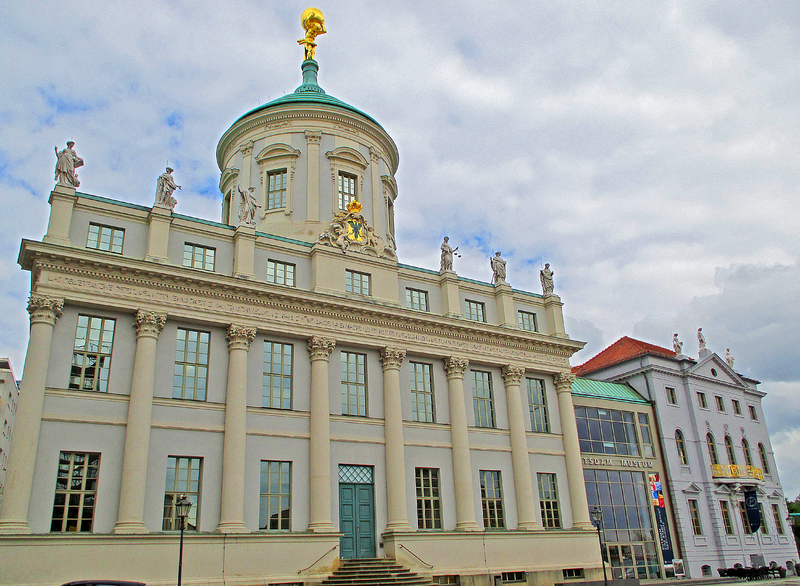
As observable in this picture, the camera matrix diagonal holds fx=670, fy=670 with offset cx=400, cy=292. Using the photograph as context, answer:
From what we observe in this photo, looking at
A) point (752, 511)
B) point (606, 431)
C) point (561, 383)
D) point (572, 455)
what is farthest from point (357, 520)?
point (752, 511)

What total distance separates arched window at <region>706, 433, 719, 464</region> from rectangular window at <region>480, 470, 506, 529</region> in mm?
19485

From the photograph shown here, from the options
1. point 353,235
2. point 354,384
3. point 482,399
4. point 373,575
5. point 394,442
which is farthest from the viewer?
point 482,399

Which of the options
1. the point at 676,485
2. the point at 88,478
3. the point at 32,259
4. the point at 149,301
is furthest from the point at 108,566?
the point at 676,485

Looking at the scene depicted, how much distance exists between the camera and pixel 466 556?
29.1 metres

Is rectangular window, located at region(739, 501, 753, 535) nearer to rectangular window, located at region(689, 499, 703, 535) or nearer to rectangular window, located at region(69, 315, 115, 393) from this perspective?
rectangular window, located at region(689, 499, 703, 535)

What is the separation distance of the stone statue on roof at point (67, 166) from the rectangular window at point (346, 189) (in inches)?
542

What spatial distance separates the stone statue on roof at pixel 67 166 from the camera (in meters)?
26.2

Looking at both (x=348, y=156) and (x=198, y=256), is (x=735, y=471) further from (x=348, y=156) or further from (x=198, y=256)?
(x=198, y=256)

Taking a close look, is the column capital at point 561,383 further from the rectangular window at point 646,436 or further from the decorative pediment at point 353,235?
the decorative pediment at point 353,235

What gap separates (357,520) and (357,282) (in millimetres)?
10773

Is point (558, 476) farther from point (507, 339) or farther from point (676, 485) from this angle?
point (676, 485)

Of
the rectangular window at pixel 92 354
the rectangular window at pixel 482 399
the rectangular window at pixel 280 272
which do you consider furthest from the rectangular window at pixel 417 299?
the rectangular window at pixel 92 354

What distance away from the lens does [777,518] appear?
46.4 m

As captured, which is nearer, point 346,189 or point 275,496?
point 275,496
